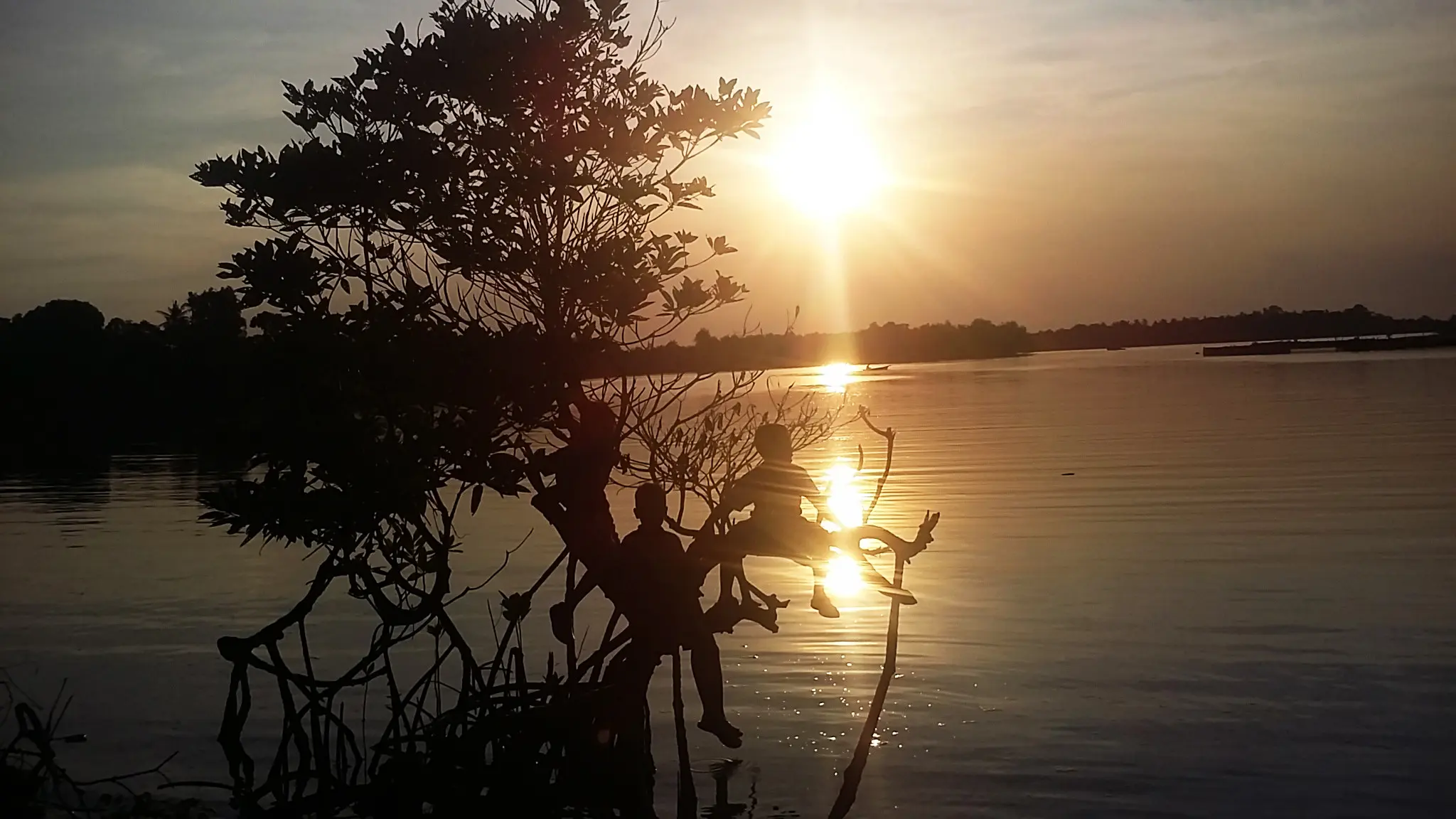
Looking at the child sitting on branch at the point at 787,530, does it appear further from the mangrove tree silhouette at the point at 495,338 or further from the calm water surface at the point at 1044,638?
Answer: the calm water surface at the point at 1044,638

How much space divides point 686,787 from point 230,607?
14.4 m

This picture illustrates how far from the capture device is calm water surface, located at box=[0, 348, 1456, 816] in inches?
535

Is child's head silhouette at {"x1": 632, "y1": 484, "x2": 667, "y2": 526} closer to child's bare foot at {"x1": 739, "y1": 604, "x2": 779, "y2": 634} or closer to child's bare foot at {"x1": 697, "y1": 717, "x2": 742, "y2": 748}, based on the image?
child's bare foot at {"x1": 739, "y1": 604, "x2": 779, "y2": 634}

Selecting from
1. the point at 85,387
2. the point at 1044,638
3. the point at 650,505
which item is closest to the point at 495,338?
the point at 650,505

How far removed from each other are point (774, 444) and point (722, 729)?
2909 mm

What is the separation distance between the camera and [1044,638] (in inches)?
789

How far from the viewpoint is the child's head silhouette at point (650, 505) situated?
31.3 feet

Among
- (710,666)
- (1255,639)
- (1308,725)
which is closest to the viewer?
(710,666)

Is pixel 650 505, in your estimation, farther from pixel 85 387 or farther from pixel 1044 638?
pixel 85 387

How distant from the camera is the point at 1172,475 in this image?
133ft

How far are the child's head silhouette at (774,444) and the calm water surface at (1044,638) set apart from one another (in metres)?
5.04

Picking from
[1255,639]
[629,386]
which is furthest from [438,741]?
[1255,639]

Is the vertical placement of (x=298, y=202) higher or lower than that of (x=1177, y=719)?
higher

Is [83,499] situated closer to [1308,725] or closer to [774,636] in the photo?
[774,636]
